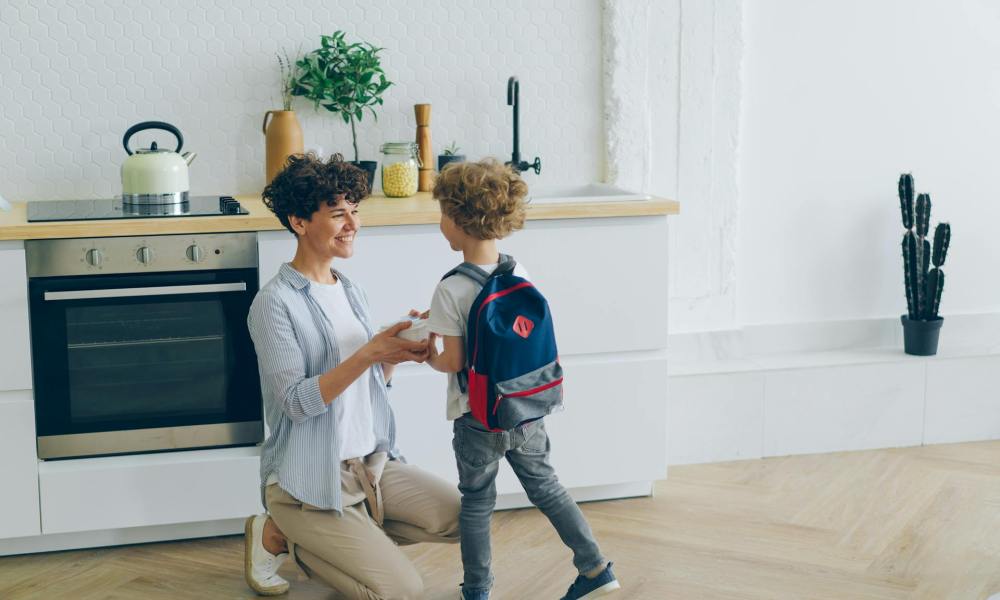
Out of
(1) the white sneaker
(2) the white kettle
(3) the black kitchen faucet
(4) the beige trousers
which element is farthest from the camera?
(3) the black kitchen faucet

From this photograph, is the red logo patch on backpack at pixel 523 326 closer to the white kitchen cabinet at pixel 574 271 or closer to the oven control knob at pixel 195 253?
the white kitchen cabinet at pixel 574 271

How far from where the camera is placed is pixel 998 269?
4449mm

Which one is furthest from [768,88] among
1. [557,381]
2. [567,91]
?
[557,381]

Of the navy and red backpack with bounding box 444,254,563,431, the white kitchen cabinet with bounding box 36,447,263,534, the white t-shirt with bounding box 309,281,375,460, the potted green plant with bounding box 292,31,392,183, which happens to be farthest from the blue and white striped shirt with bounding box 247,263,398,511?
→ the potted green plant with bounding box 292,31,392,183

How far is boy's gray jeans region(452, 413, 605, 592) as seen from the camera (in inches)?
101

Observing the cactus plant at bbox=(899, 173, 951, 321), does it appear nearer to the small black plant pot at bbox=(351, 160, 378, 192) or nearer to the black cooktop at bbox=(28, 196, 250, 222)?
the small black plant pot at bbox=(351, 160, 378, 192)

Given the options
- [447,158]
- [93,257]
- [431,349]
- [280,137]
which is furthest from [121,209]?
[431,349]

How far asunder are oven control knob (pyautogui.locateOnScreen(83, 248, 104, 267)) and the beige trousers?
0.79 m

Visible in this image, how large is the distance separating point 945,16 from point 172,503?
3.15 meters

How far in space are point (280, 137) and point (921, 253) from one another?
228cm

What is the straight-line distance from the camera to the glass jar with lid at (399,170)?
11.8 feet

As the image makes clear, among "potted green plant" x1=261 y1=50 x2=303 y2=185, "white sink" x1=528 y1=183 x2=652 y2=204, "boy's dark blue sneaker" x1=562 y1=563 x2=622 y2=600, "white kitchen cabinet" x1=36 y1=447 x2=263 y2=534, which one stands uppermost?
"potted green plant" x1=261 y1=50 x2=303 y2=185

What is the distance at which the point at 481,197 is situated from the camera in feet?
8.04

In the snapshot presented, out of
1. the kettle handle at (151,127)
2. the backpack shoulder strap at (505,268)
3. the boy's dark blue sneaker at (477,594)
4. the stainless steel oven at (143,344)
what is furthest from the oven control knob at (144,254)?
the boy's dark blue sneaker at (477,594)
